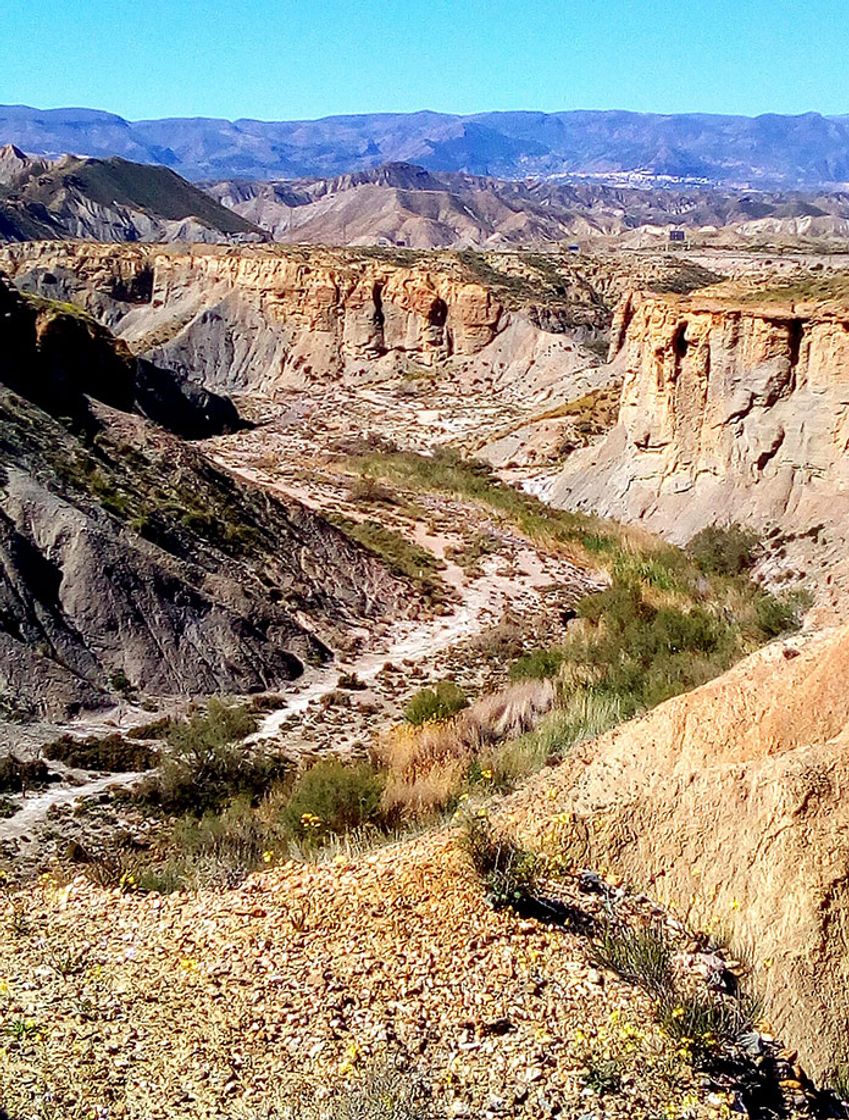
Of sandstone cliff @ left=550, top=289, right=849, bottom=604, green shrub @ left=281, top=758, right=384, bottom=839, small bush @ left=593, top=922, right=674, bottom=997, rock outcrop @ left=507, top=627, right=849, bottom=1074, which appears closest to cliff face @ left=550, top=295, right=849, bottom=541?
sandstone cliff @ left=550, top=289, right=849, bottom=604

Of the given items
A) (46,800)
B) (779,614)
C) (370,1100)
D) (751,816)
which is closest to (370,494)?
(779,614)

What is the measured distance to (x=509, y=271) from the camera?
75.9m

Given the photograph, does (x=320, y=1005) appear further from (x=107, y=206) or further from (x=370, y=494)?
(x=107, y=206)

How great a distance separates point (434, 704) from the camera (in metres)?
18.3

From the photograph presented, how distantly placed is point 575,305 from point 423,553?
4172cm

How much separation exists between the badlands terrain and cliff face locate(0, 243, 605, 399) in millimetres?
12900

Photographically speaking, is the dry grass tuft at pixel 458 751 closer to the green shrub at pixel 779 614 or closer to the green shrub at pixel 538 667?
the green shrub at pixel 538 667

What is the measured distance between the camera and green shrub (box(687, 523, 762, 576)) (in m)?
28.4

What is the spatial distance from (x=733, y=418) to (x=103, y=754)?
21066mm

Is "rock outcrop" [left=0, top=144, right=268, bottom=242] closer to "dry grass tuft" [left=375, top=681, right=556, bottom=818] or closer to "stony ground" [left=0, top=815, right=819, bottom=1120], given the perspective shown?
"dry grass tuft" [left=375, top=681, right=556, bottom=818]

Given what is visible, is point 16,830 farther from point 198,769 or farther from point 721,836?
point 721,836

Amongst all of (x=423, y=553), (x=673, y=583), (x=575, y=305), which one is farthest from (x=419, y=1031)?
(x=575, y=305)

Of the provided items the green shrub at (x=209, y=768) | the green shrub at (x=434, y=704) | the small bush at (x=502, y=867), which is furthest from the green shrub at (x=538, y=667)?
the small bush at (x=502, y=867)

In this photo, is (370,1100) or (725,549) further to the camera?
(725,549)
